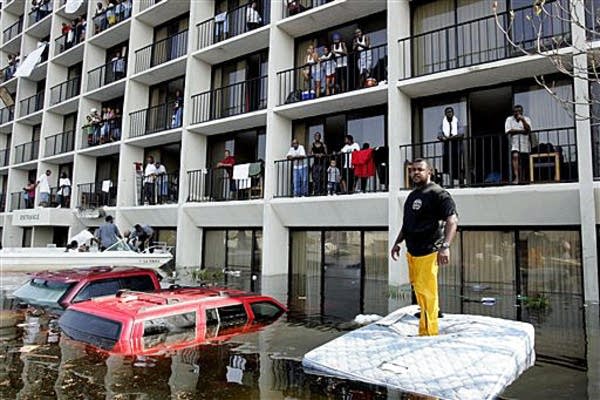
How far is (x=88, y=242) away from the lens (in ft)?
50.0

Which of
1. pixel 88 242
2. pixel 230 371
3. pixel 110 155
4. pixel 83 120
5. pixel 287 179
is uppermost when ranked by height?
pixel 83 120

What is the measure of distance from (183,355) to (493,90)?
9505mm

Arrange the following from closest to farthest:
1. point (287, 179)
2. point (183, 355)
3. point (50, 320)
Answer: point (183, 355)
point (50, 320)
point (287, 179)

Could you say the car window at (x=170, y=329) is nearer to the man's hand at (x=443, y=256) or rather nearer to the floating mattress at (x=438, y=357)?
the floating mattress at (x=438, y=357)

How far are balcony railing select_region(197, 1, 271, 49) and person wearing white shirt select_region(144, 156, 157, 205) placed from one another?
476cm

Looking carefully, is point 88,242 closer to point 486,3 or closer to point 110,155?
point 110,155

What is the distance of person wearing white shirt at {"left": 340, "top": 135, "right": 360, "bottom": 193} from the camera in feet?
41.4

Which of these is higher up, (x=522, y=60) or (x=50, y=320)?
(x=522, y=60)

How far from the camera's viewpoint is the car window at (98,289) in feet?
26.6

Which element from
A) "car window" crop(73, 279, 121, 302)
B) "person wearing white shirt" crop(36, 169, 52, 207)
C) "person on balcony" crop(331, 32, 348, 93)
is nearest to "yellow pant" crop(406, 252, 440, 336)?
"car window" crop(73, 279, 121, 302)

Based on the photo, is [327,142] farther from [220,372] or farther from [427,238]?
[220,372]

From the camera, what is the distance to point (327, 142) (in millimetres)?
14453

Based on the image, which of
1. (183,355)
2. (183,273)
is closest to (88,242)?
(183,273)

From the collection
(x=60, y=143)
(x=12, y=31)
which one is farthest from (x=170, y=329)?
(x=12, y=31)
